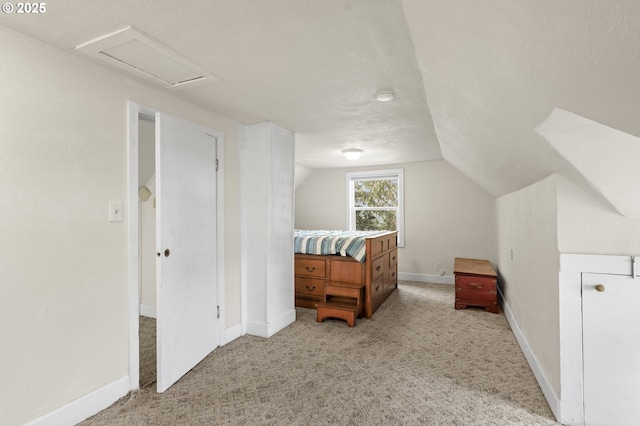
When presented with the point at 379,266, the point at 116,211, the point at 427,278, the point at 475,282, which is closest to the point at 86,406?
the point at 116,211

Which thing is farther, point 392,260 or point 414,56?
point 392,260

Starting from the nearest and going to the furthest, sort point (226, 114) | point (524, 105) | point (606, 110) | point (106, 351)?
point (606, 110), point (524, 105), point (106, 351), point (226, 114)

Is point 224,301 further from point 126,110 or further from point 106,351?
point 126,110

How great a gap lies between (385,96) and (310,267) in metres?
2.19

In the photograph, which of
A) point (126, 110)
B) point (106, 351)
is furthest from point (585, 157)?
point (106, 351)

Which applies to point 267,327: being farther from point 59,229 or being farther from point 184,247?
point 59,229

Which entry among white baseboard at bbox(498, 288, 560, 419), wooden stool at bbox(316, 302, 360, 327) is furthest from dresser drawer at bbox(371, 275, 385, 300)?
white baseboard at bbox(498, 288, 560, 419)

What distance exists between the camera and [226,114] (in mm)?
2650

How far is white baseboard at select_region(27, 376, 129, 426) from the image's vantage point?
5.18ft

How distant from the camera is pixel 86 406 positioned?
5.65ft

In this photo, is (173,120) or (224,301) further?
(224,301)

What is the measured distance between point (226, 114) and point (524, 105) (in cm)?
220

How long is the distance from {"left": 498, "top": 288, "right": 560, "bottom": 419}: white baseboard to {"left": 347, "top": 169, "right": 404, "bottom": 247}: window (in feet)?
8.22

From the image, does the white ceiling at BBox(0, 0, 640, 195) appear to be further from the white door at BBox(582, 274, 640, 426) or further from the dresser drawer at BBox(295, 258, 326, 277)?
the dresser drawer at BBox(295, 258, 326, 277)
